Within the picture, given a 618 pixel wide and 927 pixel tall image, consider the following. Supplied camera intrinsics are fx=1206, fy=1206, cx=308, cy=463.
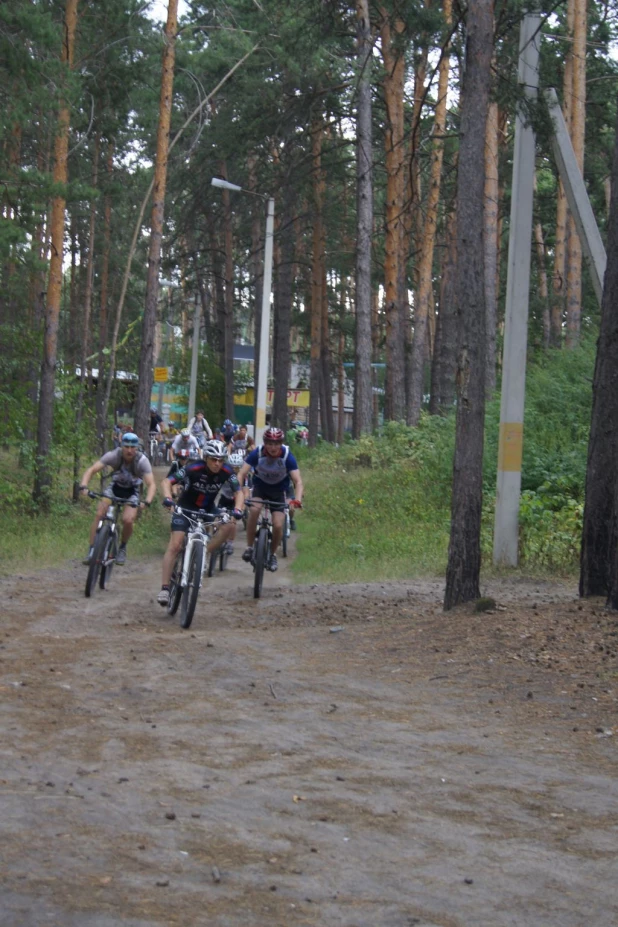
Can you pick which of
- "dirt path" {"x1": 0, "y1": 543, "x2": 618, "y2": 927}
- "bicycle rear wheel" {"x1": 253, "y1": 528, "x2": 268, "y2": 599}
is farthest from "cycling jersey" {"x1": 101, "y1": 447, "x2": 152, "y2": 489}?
"dirt path" {"x1": 0, "y1": 543, "x2": 618, "y2": 927}

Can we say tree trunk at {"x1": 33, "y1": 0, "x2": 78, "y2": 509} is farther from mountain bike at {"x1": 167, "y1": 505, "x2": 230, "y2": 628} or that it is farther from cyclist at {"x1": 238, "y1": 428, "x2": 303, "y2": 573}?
mountain bike at {"x1": 167, "y1": 505, "x2": 230, "y2": 628}

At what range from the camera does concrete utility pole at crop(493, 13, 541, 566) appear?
47.2 feet

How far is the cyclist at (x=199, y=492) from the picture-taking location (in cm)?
1209

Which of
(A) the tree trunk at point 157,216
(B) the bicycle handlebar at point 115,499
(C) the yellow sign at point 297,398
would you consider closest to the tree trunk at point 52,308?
(A) the tree trunk at point 157,216

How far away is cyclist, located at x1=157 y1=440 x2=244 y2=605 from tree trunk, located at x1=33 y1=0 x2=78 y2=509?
11.0m

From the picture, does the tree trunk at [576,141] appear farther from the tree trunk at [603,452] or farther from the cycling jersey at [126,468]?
the tree trunk at [603,452]

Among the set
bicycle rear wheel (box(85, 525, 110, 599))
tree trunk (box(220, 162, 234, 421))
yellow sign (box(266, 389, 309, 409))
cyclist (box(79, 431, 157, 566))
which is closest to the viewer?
bicycle rear wheel (box(85, 525, 110, 599))

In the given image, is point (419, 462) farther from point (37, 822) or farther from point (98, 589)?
point (37, 822)

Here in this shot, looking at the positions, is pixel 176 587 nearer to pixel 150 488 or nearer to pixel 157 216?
pixel 150 488

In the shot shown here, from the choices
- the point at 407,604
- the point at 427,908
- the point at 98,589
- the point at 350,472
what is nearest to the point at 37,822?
the point at 427,908

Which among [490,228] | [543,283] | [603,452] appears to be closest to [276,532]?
[603,452]

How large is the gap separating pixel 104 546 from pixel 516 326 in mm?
5781

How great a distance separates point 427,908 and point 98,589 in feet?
34.1

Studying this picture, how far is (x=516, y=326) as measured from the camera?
596 inches
